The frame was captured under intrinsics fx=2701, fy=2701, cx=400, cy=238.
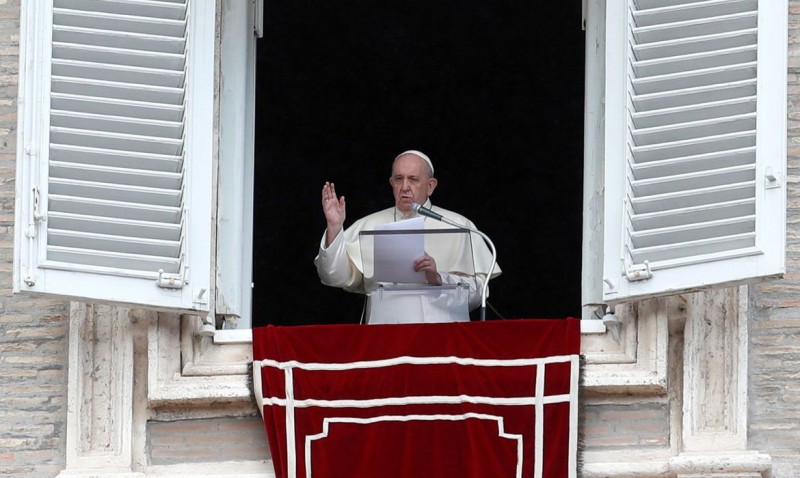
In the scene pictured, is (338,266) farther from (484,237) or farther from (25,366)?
(25,366)

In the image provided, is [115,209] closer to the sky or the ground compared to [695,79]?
closer to the ground

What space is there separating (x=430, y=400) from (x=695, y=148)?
1.34 meters

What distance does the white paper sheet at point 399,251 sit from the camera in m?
10.2

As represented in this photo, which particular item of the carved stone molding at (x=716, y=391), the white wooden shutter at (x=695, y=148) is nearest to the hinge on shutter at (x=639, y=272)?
the white wooden shutter at (x=695, y=148)

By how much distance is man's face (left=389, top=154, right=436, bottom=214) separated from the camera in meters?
11.4

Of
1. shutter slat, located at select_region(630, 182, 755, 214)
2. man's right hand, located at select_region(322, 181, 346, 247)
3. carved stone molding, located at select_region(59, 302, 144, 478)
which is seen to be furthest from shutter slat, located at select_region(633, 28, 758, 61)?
carved stone molding, located at select_region(59, 302, 144, 478)

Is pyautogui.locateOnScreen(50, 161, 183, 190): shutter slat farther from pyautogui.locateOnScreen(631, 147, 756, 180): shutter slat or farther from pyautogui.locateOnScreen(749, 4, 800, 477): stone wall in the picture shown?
pyautogui.locateOnScreen(749, 4, 800, 477): stone wall

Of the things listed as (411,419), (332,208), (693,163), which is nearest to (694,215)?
(693,163)

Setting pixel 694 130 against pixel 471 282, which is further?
pixel 471 282

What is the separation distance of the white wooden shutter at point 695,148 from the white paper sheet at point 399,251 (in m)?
0.72

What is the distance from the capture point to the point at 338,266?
10.7m

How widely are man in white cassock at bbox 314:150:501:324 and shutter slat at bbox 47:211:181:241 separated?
2.53 feet

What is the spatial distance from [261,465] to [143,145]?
1.26m

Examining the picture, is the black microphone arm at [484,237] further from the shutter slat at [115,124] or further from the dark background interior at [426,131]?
the dark background interior at [426,131]
